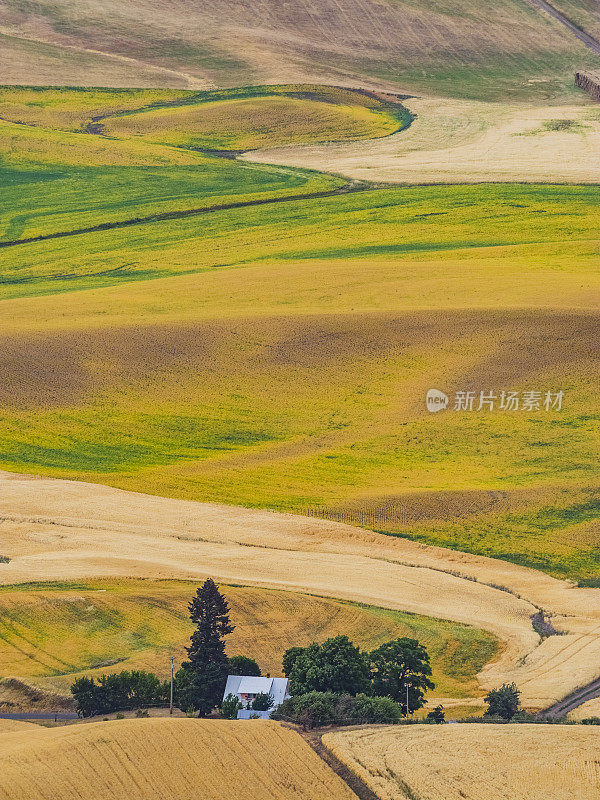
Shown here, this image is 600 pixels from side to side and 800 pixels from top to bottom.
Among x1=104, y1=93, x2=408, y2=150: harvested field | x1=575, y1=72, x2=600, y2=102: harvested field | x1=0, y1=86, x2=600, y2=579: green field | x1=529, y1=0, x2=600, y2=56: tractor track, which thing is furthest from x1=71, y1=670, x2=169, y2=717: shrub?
x1=529, y1=0, x2=600, y2=56: tractor track

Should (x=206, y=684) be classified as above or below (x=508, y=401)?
below

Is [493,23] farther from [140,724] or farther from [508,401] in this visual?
[140,724]

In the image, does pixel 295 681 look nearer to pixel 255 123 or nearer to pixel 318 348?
pixel 318 348

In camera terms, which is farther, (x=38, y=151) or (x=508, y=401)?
(x=38, y=151)

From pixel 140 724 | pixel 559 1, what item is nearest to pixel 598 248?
pixel 140 724

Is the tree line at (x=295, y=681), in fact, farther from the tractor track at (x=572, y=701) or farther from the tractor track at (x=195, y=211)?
the tractor track at (x=195, y=211)
